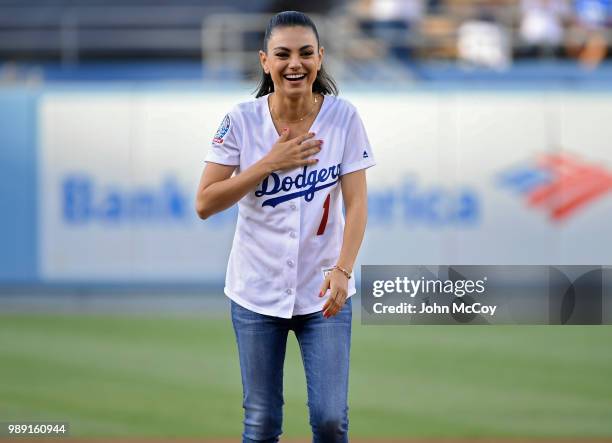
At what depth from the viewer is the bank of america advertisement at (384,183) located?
1386 cm

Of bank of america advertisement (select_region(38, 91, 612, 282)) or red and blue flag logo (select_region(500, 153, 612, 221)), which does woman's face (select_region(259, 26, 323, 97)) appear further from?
red and blue flag logo (select_region(500, 153, 612, 221))

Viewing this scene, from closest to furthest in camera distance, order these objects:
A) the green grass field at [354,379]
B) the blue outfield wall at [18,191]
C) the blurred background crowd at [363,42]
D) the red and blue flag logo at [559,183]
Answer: the green grass field at [354,379]
the blue outfield wall at [18,191]
the red and blue flag logo at [559,183]
the blurred background crowd at [363,42]

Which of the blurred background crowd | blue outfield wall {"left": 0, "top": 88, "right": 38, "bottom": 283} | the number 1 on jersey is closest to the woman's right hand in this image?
the number 1 on jersey

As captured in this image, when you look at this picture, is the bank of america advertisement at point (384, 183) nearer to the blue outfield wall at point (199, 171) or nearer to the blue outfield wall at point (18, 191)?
the blue outfield wall at point (199, 171)

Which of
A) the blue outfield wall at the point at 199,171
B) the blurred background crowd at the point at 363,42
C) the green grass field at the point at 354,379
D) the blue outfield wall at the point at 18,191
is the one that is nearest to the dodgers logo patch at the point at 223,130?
the green grass field at the point at 354,379

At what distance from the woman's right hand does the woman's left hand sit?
0.37 m

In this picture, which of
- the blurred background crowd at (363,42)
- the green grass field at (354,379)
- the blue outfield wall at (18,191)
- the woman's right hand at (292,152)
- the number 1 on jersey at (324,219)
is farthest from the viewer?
the blurred background crowd at (363,42)

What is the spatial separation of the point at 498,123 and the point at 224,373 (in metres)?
6.37

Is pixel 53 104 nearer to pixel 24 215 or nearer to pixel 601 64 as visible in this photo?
pixel 24 215

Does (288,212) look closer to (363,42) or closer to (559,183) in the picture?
(559,183)

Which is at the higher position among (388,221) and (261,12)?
(261,12)

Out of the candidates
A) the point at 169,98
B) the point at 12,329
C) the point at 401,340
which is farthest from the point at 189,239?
the point at 401,340

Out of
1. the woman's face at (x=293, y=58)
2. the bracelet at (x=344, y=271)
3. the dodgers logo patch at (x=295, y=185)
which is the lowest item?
the bracelet at (x=344, y=271)

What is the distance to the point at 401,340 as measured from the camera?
1092 centimetres
